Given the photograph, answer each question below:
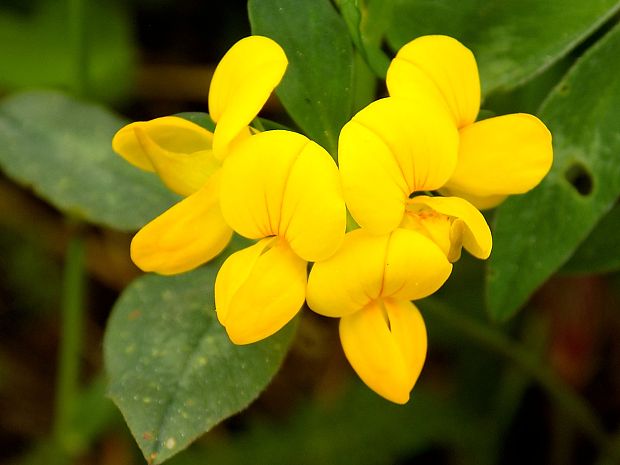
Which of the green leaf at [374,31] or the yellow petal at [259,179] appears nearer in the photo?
the yellow petal at [259,179]

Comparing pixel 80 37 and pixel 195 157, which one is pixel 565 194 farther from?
pixel 80 37

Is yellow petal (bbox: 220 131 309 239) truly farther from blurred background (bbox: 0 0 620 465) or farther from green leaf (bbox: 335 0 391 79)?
blurred background (bbox: 0 0 620 465)

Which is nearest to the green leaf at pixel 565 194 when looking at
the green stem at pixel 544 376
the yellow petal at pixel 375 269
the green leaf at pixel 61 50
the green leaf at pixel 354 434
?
the yellow petal at pixel 375 269

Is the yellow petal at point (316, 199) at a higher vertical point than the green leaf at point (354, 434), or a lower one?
higher

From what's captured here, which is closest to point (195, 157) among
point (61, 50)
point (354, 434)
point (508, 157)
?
point (508, 157)

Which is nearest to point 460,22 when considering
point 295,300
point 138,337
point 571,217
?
point 571,217

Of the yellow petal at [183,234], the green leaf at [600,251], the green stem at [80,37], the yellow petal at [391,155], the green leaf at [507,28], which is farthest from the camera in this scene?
the green stem at [80,37]

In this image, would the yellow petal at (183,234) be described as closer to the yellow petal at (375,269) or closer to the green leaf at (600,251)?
the yellow petal at (375,269)

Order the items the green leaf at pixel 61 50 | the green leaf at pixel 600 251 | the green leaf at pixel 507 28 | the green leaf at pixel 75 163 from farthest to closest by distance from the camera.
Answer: the green leaf at pixel 61 50
the green leaf at pixel 75 163
the green leaf at pixel 600 251
the green leaf at pixel 507 28

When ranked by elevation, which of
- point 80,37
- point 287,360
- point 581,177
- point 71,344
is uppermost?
point 80,37
